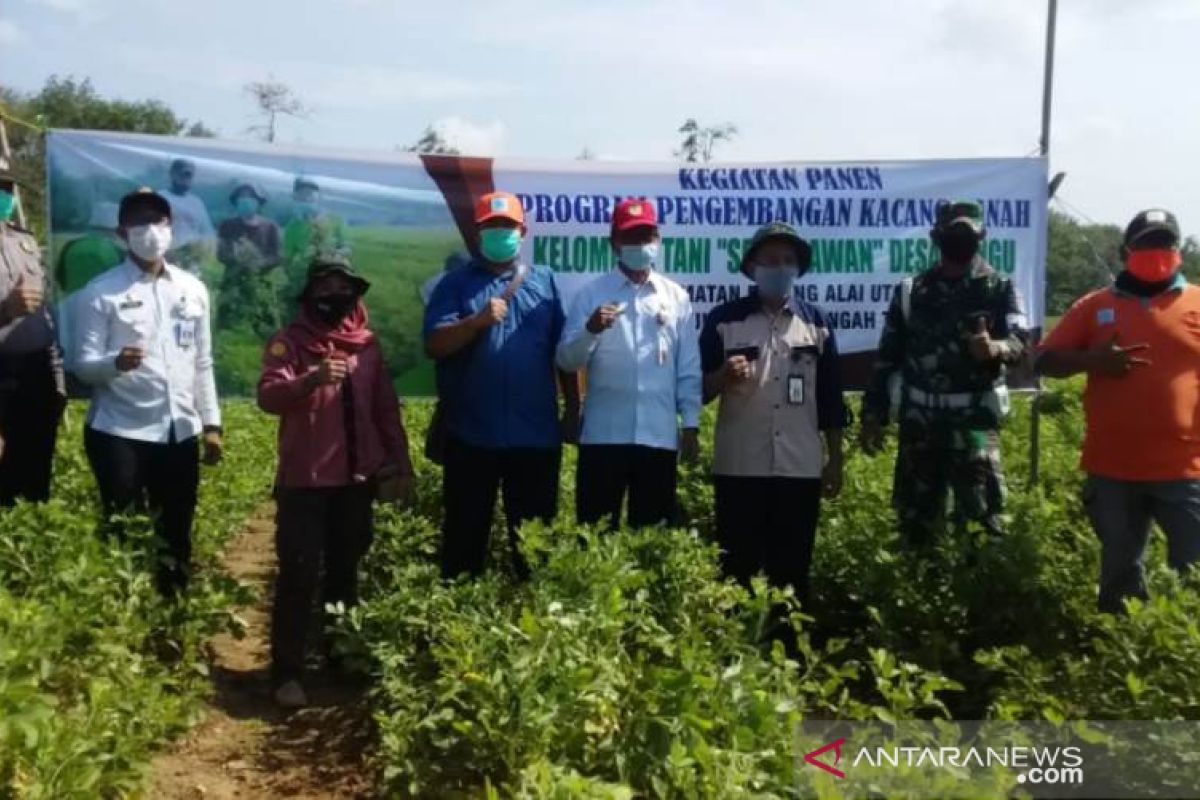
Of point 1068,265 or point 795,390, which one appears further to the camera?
point 1068,265

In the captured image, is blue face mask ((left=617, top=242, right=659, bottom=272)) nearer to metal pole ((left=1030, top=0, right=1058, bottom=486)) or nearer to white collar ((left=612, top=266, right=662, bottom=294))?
white collar ((left=612, top=266, right=662, bottom=294))

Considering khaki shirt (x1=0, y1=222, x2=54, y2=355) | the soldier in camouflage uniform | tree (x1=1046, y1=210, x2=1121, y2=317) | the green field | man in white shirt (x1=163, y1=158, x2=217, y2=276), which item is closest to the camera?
the green field

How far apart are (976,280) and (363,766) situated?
125 inches

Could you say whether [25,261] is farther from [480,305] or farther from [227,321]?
[480,305]

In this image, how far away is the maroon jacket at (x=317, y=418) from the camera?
497 cm

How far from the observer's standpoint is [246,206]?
21.1 ft

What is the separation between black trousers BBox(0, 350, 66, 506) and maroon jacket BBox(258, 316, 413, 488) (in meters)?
1.41

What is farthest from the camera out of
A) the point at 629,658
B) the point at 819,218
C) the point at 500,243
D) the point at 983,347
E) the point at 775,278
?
the point at 819,218

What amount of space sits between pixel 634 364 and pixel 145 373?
2029 millimetres

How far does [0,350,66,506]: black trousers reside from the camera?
225 inches

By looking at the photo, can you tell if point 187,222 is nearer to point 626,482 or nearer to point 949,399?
point 626,482

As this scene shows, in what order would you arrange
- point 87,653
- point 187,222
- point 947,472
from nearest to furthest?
point 87,653 → point 947,472 → point 187,222

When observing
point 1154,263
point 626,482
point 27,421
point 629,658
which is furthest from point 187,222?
point 1154,263

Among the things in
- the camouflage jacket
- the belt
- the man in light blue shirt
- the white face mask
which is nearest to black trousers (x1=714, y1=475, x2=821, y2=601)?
the man in light blue shirt
